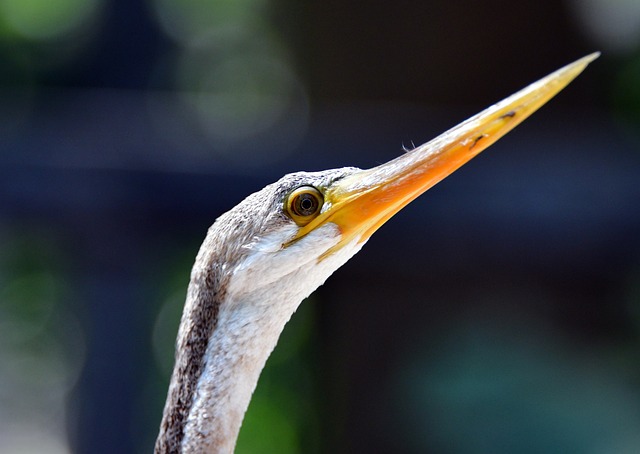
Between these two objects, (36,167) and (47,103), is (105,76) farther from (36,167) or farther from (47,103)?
(36,167)

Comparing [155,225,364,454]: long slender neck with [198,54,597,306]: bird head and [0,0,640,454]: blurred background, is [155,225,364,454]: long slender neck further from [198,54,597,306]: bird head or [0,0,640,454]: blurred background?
[0,0,640,454]: blurred background

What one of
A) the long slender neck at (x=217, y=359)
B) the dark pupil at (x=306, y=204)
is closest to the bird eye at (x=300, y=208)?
the dark pupil at (x=306, y=204)

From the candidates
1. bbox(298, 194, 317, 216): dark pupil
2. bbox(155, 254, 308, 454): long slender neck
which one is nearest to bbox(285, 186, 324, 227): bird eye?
bbox(298, 194, 317, 216): dark pupil

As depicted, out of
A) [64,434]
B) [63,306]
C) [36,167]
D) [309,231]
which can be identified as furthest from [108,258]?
[64,434]

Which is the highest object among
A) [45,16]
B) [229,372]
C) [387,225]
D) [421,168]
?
[45,16]

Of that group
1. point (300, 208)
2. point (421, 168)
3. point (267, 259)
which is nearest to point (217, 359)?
point (267, 259)

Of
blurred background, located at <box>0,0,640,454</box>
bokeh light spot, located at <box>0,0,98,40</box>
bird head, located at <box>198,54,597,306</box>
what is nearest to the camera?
bird head, located at <box>198,54,597,306</box>

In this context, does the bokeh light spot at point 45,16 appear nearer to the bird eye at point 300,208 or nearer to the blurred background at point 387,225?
the blurred background at point 387,225

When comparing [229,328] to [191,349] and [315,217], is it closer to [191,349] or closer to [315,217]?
[191,349]
